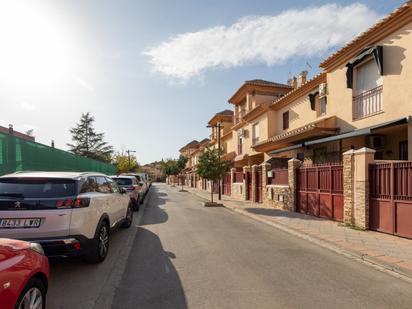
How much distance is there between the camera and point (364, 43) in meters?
12.6

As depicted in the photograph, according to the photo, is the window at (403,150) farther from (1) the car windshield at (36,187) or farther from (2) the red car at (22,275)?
(2) the red car at (22,275)

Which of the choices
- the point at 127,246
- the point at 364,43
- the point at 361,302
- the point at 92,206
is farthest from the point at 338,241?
the point at 364,43

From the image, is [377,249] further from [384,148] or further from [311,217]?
[384,148]

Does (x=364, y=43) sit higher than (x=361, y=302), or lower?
higher

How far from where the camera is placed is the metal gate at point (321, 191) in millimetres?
11470

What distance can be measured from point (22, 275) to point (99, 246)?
309 centimetres

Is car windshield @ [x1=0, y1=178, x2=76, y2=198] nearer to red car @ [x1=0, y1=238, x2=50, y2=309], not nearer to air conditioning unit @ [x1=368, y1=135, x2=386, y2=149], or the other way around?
red car @ [x1=0, y1=238, x2=50, y2=309]

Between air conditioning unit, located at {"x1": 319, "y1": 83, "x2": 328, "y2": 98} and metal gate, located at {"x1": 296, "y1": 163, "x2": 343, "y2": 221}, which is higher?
air conditioning unit, located at {"x1": 319, "y1": 83, "x2": 328, "y2": 98}

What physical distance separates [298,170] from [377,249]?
291 inches

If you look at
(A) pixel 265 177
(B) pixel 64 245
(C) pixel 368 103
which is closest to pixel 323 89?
(C) pixel 368 103

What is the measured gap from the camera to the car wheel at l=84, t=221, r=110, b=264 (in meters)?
5.77

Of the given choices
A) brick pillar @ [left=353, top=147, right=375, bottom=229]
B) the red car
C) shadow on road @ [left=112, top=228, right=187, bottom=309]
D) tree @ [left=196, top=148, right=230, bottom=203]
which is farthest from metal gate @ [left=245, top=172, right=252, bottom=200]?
the red car

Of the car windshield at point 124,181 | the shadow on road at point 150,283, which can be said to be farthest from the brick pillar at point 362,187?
the car windshield at point 124,181

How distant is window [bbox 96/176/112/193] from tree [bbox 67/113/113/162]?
7004 cm
